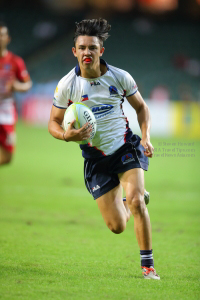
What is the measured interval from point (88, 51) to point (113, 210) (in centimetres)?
161

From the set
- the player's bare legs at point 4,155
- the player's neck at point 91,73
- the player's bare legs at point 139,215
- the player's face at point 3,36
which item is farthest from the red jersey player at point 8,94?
the player's bare legs at point 139,215

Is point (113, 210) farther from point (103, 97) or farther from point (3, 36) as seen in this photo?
point (3, 36)

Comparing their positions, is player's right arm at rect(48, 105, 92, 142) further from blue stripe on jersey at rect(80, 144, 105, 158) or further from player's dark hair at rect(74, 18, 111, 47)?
player's dark hair at rect(74, 18, 111, 47)

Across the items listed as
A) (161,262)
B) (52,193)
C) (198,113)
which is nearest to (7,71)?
(52,193)

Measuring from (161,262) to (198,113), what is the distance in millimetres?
18563

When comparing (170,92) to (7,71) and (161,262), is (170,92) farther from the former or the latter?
(161,262)

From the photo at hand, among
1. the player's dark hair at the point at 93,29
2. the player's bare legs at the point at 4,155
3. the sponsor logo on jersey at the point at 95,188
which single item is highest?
the player's dark hair at the point at 93,29

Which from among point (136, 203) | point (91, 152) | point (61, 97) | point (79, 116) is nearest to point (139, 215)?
point (136, 203)

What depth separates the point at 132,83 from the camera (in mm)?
4684

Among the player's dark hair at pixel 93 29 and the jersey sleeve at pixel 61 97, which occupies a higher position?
the player's dark hair at pixel 93 29

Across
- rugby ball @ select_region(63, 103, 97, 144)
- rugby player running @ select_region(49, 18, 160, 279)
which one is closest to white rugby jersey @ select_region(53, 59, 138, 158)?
rugby player running @ select_region(49, 18, 160, 279)

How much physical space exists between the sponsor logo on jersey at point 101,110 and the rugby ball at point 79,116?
0.81 ft

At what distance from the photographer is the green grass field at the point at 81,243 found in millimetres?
3732

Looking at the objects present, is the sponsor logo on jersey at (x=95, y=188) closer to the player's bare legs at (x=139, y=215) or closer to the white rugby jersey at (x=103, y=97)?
the white rugby jersey at (x=103, y=97)
